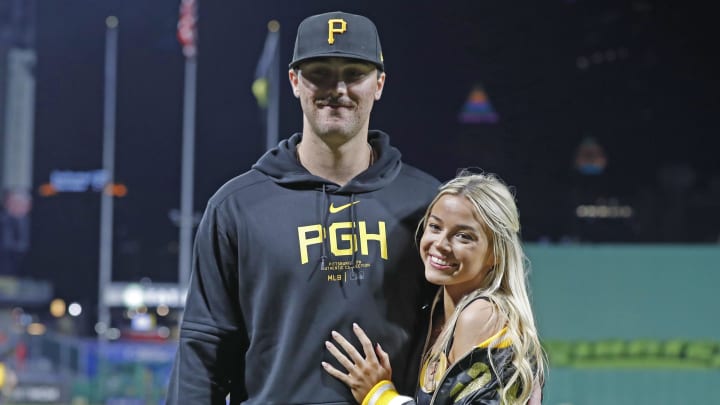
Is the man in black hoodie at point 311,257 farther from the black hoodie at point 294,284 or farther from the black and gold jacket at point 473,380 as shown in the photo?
the black and gold jacket at point 473,380

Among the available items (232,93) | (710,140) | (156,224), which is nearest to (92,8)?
(232,93)

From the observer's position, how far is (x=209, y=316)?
176cm

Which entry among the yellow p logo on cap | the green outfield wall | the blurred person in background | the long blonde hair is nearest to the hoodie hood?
the long blonde hair

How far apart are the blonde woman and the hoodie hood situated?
0.40 feet

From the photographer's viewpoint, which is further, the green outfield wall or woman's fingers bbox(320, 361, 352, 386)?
the green outfield wall

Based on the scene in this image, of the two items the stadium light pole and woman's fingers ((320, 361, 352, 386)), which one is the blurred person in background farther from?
woman's fingers ((320, 361, 352, 386))

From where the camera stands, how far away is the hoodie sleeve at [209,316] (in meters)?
1.75

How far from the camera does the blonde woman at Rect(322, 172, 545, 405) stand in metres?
1.65

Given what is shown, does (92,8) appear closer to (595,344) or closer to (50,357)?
(50,357)

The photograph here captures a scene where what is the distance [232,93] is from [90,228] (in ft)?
9.10

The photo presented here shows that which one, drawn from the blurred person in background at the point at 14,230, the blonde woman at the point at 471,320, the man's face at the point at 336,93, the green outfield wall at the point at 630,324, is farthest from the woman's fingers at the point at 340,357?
the blurred person in background at the point at 14,230

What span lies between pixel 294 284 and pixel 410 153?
8.62 meters

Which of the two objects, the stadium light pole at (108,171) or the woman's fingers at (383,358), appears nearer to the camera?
the woman's fingers at (383,358)

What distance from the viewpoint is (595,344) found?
19.1ft
